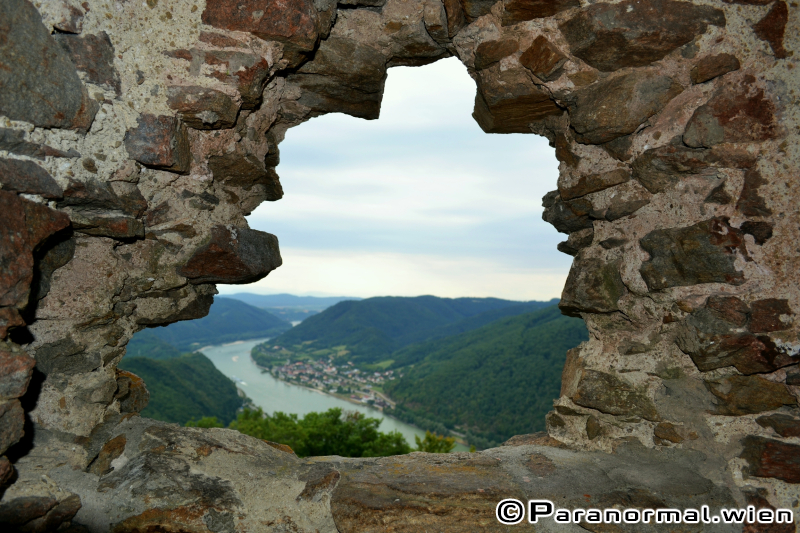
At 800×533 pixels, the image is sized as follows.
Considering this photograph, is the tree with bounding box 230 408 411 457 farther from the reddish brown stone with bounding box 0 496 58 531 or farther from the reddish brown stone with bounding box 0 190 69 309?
the reddish brown stone with bounding box 0 190 69 309

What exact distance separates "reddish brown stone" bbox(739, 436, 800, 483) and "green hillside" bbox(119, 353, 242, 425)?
1835cm

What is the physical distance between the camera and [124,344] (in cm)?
203

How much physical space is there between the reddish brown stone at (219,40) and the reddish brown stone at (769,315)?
2370 millimetres

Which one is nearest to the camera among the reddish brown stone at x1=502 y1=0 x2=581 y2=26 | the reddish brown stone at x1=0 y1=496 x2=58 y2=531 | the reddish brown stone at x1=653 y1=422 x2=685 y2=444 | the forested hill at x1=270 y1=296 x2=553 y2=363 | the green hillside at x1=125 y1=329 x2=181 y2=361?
the reddish brown stone at x1=0 y1=496 x2=58 y2=531

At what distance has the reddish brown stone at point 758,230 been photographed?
1.77 m

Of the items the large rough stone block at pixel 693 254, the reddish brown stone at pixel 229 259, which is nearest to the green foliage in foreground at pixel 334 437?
the reddish brown stone at pixel 229 259

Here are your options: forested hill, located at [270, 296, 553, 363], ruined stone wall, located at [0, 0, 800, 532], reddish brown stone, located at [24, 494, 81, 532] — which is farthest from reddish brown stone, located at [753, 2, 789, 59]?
forested hill, located at [270, 296, 553, 363]

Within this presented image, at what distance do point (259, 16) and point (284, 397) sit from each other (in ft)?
107

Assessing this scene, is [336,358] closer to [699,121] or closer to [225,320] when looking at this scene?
[225,320]

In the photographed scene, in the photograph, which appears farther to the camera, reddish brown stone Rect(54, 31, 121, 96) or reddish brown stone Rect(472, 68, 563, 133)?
reddish brown stone Rect(472, 68, 563, 133)

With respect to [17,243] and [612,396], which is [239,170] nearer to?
[17,243]

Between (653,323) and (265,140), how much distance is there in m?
2.08

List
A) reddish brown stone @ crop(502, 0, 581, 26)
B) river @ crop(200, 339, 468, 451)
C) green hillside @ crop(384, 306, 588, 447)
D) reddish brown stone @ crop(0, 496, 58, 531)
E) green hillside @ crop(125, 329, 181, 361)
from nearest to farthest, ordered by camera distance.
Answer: reddish brown stone @ crop(0, 496, 58, 531), reddish brown stone @ crop(502, 0, 581, 26), green hillside @ crop(384, 306, 588, 447), river @ crop(200, 339, 468, 451), green hillside @ crop(125, 329, 181, 361)

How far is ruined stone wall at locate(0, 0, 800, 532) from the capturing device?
5.49ft
